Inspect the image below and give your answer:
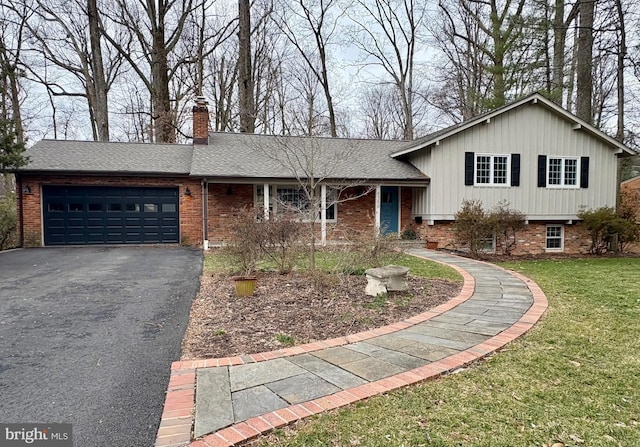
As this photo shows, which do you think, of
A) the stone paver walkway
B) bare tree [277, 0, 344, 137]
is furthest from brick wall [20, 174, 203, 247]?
bare tree [277, 0, 344, 137]

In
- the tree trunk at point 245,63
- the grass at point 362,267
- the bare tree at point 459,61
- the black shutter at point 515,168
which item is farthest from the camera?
the bare tree at point 459,61

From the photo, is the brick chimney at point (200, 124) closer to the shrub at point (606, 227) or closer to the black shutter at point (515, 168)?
the black shutter at point (515, 168)

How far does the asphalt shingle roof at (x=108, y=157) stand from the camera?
1175cm

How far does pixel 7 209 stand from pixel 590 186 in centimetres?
1908

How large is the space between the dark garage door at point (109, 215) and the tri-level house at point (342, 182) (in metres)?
0.03

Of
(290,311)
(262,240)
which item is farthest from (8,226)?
(290,311)

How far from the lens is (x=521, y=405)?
2.45 meters

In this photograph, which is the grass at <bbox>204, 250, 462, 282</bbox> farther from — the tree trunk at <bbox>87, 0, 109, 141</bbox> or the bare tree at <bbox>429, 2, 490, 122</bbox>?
the bare tree at <bbox>429, 2, 490, 122</bbox>

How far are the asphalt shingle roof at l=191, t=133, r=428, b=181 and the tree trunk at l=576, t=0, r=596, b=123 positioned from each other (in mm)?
6285

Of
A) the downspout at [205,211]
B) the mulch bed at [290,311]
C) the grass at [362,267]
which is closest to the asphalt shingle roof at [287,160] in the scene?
the downspout at [205,211]

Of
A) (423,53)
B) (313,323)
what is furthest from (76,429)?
(423,53)

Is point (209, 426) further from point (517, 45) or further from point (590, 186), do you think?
point (517, 45)

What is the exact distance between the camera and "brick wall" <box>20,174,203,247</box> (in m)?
11.5

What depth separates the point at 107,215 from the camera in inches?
477
